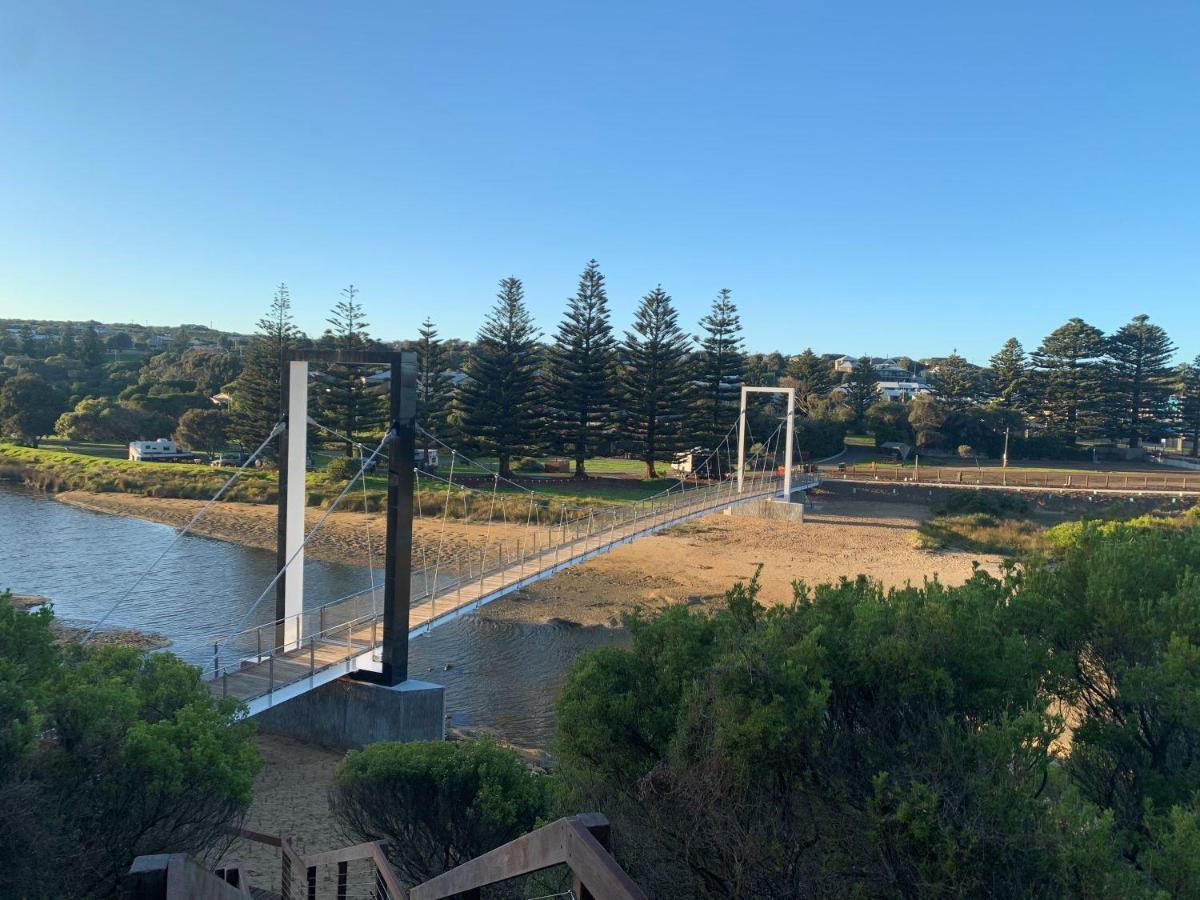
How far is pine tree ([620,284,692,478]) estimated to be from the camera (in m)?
24.5

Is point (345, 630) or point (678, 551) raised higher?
point (345, 630)

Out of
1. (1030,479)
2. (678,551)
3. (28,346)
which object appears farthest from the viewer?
(28,346)

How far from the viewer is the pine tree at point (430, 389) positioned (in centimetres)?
2464

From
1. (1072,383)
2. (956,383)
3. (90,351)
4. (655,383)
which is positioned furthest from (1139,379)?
(90,351)

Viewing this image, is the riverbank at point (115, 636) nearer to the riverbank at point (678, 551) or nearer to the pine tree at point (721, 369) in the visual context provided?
the riverbank at point (678, 551)

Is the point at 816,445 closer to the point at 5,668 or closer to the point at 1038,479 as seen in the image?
the point at 1038,479

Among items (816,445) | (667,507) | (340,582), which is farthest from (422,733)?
(816,445)

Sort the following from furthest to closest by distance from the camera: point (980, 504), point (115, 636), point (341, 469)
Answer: point (341, 469) → point (980, 504) → point (115, 636)

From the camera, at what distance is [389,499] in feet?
23.9

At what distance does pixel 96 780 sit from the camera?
356cm

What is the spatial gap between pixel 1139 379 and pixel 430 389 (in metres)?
26.0

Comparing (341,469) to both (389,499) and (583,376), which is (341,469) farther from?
(389,499)

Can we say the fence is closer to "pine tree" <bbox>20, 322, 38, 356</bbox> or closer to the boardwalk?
the boardwalk

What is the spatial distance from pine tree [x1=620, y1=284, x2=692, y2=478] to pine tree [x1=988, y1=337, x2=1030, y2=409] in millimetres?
15726
